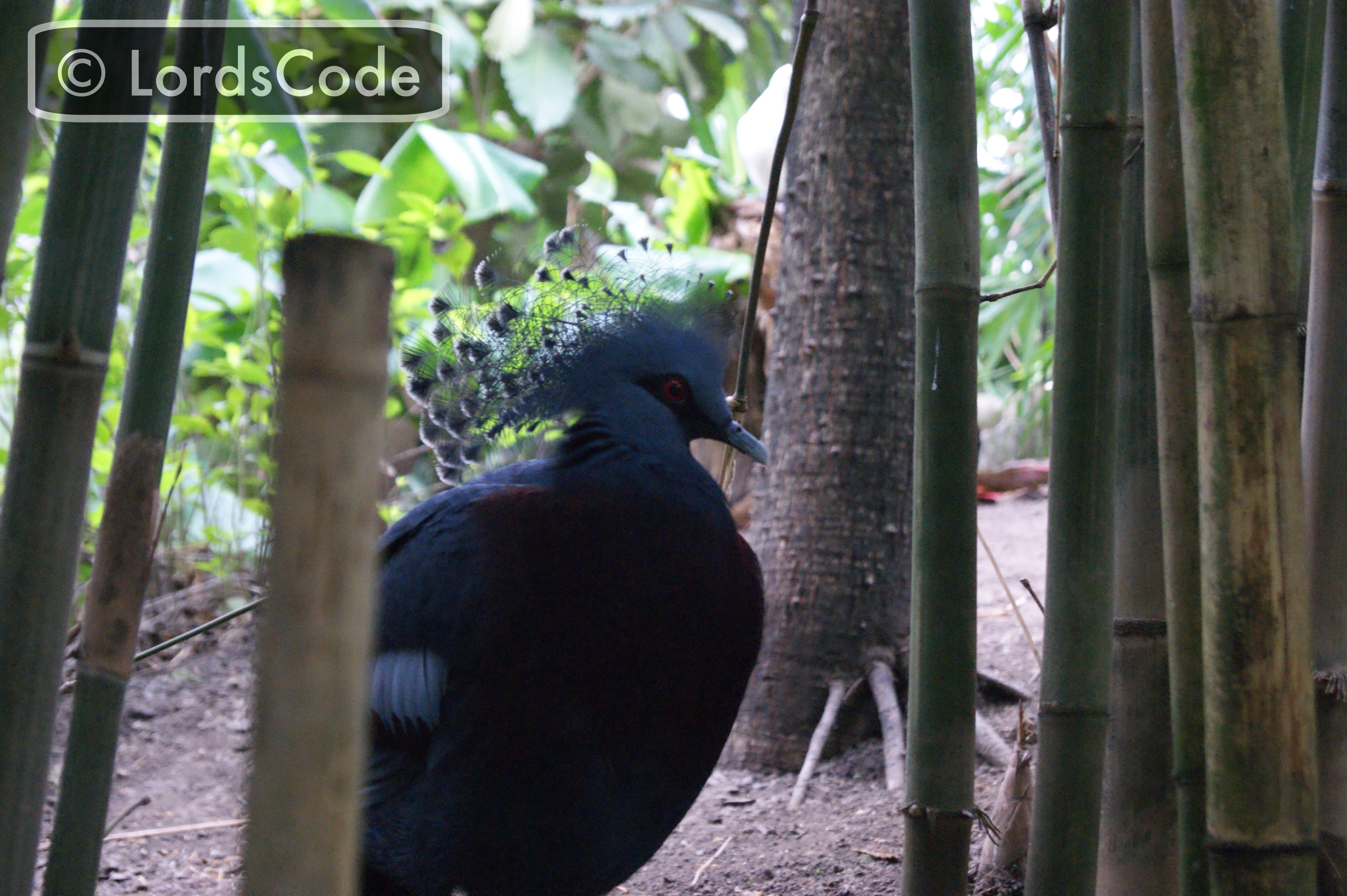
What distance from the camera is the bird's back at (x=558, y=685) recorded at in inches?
48.6

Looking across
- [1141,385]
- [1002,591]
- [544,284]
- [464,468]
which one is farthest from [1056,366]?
[1002,591]

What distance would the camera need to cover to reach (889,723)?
2170mm

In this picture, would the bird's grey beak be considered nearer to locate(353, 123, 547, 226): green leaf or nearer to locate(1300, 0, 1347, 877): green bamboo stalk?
locate(1300, 0, 1347, 877): green bamboo stalk

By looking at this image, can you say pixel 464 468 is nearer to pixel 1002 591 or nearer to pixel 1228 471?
pixel 1228 471

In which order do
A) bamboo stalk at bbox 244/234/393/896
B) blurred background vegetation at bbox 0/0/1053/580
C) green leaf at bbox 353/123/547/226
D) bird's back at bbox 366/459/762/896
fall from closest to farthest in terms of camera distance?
bamboo stalk at bbox 244/234/393/896, bird's back at bbox 366/459/762/896, blurred background vegetation at bbox 0/0/1053/580, green leaf at bbox 353/123/547/226

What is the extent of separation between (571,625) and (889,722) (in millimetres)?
1135

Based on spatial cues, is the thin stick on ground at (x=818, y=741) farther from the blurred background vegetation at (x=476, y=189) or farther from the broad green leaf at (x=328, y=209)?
the broad green leaf at (x=328, y=209)

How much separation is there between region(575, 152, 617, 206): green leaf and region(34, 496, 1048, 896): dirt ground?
7.72 ft

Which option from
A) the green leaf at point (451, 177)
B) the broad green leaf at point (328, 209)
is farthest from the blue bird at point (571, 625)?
the broad green leaf at point (328, 209)

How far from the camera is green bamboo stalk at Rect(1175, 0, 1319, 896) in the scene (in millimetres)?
705

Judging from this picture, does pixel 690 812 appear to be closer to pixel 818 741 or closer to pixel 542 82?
pixel 818 741

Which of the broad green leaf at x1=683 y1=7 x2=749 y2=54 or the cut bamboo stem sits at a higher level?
the broad green leaf at x1=683 y1=7 x2=749 y2=54

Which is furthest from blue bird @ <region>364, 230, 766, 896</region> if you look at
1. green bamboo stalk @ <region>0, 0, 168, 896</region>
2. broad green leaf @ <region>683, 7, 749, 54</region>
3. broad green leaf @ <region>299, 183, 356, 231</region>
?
broad green leaf @ <region>683, 7, 749, 54</region>

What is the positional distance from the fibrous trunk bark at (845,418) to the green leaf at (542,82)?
6.86ft
